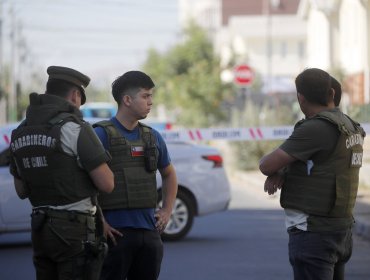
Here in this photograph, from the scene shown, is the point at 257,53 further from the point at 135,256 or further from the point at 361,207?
the point at 135,256

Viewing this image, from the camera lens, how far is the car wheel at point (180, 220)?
12.8 metres

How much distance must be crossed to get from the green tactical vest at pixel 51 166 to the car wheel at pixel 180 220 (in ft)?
24.4

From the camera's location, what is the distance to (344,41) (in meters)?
37.7

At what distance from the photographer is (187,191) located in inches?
510

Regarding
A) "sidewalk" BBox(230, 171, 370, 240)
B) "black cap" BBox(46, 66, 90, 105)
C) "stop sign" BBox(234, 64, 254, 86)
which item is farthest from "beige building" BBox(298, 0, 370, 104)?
"black cap" BBox(46, 66, 90, 105)

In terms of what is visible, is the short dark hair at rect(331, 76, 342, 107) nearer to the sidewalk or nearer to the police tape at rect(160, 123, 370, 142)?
the sidewalk

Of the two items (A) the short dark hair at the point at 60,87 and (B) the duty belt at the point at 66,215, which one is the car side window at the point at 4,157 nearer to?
(A) the short dark hair at the point at 60,87

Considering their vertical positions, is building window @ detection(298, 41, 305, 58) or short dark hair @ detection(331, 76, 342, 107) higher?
short dark hair @ detection(331, 76, 342, 107)

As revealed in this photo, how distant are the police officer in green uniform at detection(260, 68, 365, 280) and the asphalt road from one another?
13.9ft

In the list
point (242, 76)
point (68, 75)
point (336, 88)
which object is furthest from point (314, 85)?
point (242, 76)

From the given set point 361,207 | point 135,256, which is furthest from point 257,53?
point 135,256

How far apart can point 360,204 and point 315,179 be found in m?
12.1

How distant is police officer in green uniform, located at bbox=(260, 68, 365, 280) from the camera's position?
5.59 metres

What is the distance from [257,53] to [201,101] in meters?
50.5
